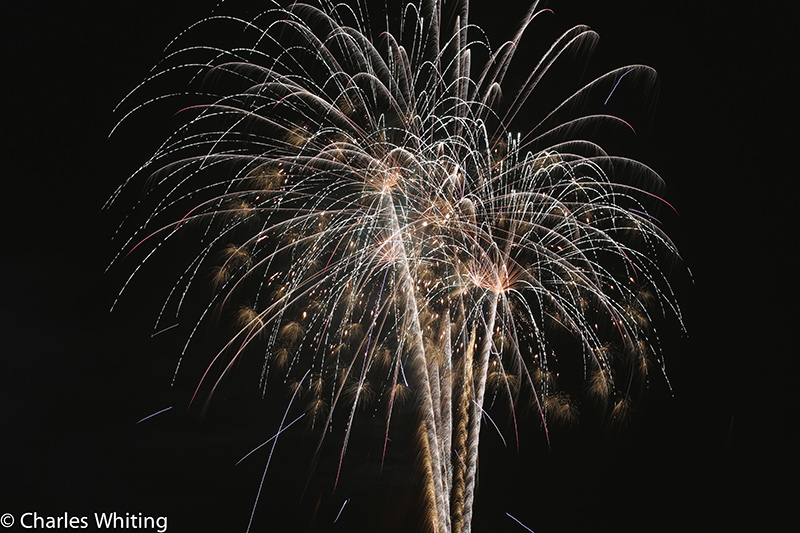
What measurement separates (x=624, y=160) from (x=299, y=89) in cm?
726

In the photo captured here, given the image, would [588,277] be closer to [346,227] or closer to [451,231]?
[451,231]

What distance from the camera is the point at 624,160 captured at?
14594mm

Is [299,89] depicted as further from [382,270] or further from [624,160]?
[624,160]

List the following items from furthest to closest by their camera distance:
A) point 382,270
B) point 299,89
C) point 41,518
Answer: point 41,518
point 382,270
point 299,89

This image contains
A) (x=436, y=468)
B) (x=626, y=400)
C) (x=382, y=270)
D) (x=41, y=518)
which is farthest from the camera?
(x=41, y=518)

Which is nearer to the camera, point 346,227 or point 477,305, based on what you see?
point 346,227

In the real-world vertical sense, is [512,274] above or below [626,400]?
above

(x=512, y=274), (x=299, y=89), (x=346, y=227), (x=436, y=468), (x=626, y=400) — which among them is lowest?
(x=436, y=468)

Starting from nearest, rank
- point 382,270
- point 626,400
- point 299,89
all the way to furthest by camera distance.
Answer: point 299,89
point 382,270
point 626,400

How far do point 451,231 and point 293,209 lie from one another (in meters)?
3.63


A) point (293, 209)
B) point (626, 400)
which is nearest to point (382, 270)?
point (293, 209)

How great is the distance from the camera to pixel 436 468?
16438 mm

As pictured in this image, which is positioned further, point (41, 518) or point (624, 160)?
point (41, 518)

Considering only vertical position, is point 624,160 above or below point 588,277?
above
